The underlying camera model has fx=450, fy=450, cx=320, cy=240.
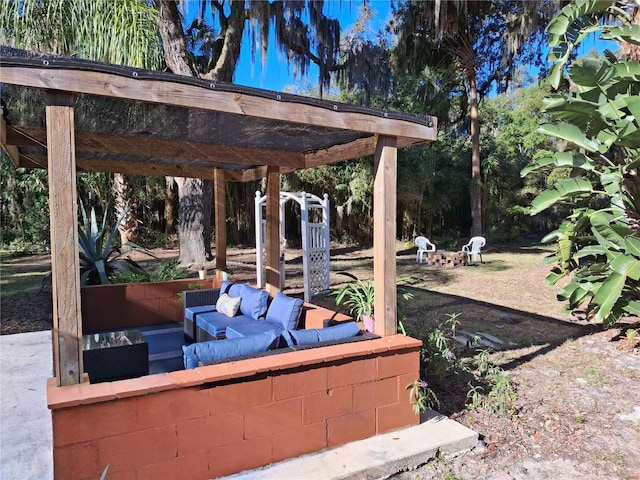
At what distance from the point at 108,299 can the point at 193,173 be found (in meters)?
1.97

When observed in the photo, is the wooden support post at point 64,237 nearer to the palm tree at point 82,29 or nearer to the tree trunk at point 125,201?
the palm tree at point 82,29

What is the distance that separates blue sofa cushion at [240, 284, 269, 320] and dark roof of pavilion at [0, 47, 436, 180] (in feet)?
4.69

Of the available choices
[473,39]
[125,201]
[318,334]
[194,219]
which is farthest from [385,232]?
[473,39]

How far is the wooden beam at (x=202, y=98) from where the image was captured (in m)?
2.13

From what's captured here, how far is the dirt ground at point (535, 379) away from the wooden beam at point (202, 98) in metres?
Answer: 1.77

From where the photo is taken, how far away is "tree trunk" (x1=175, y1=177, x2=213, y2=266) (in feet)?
31.6

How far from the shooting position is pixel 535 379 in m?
4.14

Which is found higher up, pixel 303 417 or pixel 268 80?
pixel 268 80

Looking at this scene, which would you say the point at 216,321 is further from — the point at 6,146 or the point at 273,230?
the point at 6,146

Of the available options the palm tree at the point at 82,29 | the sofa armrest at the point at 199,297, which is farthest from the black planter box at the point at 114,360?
the palm tree at the point at 82,29

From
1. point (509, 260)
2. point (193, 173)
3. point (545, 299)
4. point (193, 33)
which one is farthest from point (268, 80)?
point (509, 260)

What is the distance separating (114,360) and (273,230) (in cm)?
291

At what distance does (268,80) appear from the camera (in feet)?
33.3

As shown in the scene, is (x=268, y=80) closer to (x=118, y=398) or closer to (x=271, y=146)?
(x=271, y=146)
